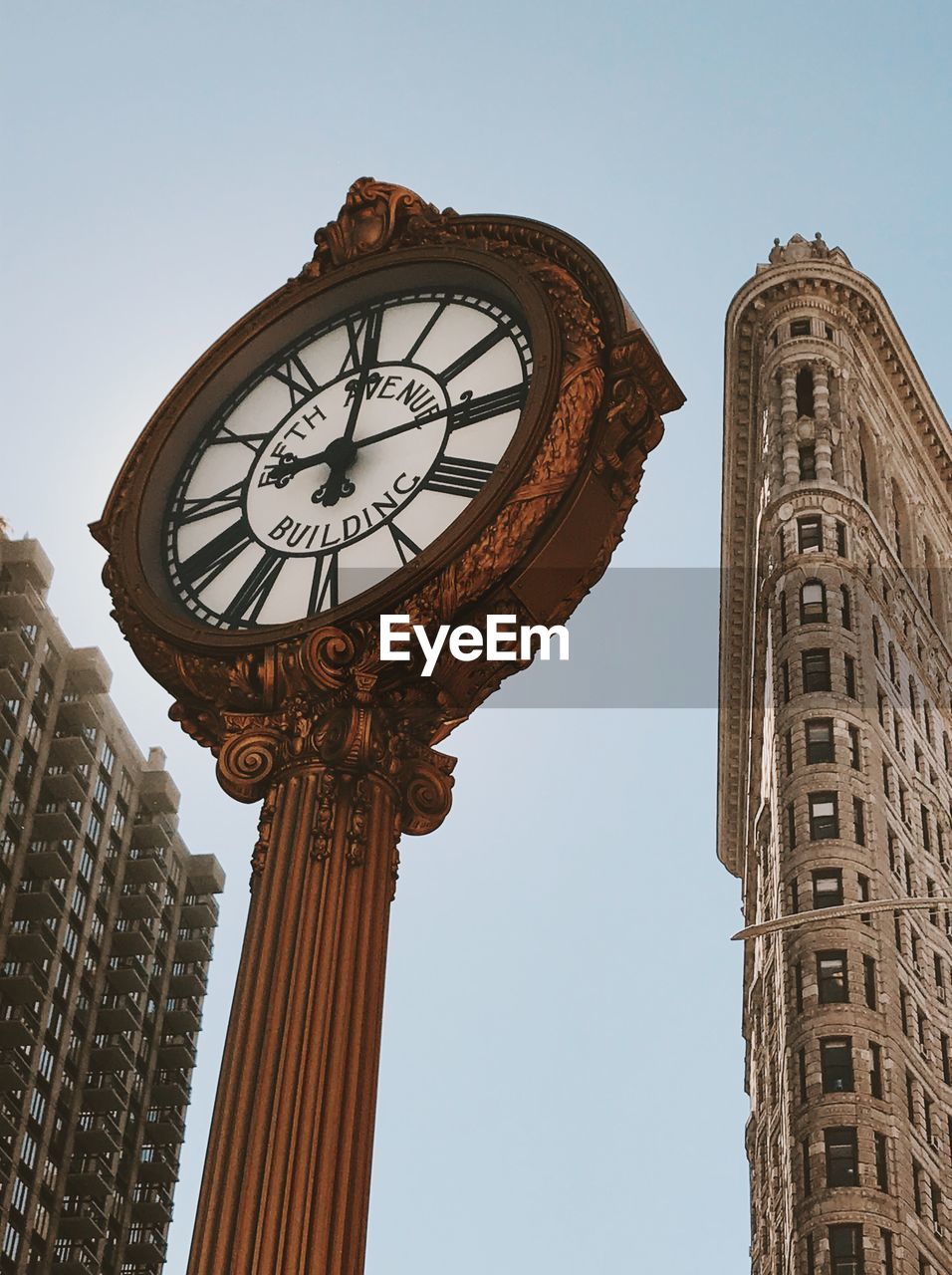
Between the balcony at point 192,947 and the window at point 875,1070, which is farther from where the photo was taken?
the balcony at point 192,947

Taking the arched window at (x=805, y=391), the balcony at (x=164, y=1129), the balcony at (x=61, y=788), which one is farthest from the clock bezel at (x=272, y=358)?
the balcony at (x=164, y=1129)

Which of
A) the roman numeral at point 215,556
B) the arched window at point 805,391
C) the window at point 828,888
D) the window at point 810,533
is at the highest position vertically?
the arched window at point 805,391

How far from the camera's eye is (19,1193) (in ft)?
241

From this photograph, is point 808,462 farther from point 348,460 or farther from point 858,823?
point 348,460

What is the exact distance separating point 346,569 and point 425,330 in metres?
1.06

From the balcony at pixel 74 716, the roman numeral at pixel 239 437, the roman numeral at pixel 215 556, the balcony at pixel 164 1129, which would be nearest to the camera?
the roman numeral at pixel 215 556

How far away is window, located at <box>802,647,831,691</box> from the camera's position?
2953 inches

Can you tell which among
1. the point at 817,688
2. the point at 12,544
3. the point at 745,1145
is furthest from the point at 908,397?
the point at 12,544

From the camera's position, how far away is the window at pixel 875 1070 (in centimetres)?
6369

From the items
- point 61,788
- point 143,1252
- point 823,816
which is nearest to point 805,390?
point 823,816

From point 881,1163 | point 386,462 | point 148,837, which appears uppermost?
point 148,837

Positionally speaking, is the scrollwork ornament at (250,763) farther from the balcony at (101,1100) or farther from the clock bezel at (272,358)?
the balcony at (101,1100)

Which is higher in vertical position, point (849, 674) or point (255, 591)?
point (849, 674)

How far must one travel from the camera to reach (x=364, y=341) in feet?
22.0
